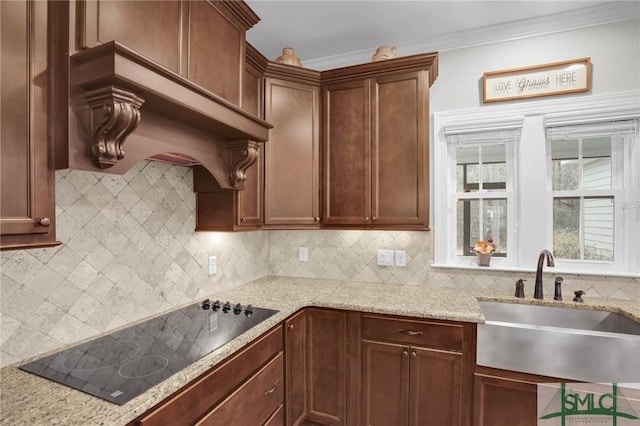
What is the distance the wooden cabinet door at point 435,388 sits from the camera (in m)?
1.85

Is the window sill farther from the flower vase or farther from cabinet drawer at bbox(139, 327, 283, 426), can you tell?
cabinet drawer at bbox(139, 327, 283, 426)

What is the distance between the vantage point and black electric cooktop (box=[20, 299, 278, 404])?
112 cm

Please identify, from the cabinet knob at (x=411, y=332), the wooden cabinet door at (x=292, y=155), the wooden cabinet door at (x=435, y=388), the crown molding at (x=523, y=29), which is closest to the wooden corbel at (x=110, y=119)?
the wooden cabinet door at (x=292, y=155)

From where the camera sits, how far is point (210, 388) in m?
1.31

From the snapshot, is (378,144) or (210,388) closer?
(210,388)

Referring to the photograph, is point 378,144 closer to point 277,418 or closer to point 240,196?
point 240,196

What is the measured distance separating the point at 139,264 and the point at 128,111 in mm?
892

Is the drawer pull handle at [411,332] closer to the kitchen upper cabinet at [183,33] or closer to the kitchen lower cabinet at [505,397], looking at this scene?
the kitchen lower cabinet at [505,397]

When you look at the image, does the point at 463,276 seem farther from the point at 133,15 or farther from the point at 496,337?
the point at 133,15

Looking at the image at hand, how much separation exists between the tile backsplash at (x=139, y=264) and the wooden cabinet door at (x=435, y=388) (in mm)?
724

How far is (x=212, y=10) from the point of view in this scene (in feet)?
5.53

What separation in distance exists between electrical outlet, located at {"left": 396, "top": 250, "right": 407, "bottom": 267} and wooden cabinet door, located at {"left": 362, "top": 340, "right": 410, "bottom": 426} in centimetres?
75

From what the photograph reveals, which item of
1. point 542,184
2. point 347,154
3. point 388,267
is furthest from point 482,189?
point 347,154

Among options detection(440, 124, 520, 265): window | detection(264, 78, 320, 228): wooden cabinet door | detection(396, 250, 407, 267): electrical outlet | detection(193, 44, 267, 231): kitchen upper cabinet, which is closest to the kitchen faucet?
detection(440, 124, 520, 265): window
